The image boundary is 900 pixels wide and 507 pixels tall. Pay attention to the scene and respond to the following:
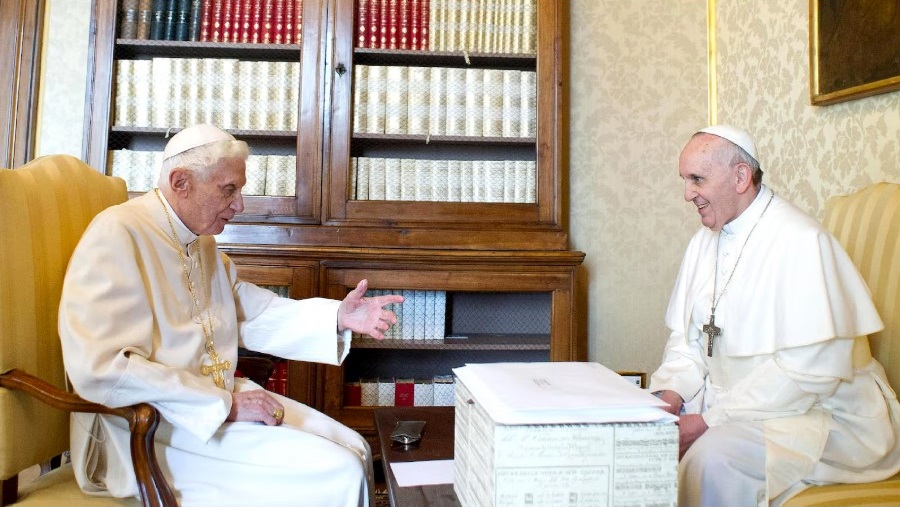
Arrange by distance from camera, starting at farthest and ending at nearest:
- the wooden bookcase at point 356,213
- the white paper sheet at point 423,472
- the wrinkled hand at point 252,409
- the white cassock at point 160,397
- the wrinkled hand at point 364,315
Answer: the wooden bookcase at point 356,213 → the wrinkled hand at point 364,315 → the wrinkled hand at point 252,409 → the white cassock at point 160,397 → the white paper sheet at point 423,472

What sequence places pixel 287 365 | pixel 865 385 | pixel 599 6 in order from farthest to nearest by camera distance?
pixel 599 6
pixel 287 365
pixel 865 385

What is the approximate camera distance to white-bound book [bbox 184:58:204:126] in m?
3.55

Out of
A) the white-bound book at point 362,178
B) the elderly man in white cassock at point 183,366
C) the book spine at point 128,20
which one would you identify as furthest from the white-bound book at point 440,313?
the book spine at point 128,20

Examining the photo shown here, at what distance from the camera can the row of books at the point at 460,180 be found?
360 cm

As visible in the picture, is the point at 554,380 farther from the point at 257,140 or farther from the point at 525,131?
the point at 257,140

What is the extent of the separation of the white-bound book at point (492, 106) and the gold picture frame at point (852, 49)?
144cm

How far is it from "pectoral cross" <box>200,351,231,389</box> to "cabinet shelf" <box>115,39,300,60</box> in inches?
75.0

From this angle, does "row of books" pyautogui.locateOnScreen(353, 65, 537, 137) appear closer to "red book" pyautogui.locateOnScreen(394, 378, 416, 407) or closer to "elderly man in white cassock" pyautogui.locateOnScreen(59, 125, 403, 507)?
"red book" pyautogui.locateOnScreen(394, 378, 416, 407)

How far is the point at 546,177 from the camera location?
357 cm

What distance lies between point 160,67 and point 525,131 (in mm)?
1894

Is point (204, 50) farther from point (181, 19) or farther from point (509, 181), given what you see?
point (509, 181)

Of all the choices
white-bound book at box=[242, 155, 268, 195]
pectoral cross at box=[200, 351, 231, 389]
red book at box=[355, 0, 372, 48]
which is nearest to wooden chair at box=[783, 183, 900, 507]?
pectoral cross at box=[200, 351, 231, 389]

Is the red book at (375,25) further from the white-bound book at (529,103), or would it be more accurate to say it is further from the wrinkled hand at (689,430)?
the wrinkled hand at (689,430)

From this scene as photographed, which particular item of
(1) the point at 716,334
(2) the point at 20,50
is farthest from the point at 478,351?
(2) the point at 20,50
